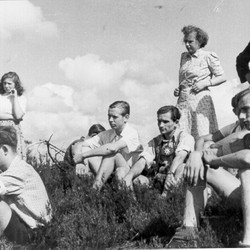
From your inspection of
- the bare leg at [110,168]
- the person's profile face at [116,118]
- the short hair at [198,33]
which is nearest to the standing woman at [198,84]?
the short hair at [198,33]

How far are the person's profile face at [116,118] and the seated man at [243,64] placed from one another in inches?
55.7

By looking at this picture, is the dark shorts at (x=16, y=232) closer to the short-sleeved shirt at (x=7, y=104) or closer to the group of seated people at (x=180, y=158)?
the group of seated people at (x=180, y=158)

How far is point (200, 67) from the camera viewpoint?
17.8ft

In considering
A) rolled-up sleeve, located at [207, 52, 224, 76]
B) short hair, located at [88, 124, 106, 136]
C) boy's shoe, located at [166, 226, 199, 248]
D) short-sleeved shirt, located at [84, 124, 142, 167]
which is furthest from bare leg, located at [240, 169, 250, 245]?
short hair, located at [88, 124, 106, 136]

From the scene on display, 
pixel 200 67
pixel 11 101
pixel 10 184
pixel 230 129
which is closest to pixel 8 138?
pixel 10 184

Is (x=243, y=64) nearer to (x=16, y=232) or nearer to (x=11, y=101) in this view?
(x=16, y=232)

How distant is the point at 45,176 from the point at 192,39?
2.28 metres

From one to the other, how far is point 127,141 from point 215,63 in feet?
4.45

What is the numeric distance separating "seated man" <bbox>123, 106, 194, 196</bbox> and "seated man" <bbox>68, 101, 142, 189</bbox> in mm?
243

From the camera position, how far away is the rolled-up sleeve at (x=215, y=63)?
5.41 m

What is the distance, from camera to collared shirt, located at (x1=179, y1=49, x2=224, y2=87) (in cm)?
541

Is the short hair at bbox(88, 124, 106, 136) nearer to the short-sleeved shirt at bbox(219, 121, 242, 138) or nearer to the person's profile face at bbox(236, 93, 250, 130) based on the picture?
the short-sleeved shirt at bbox(219, 121, 242, 138)

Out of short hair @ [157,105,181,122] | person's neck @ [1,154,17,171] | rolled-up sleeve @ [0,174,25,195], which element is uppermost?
short hair @ [157,105,181,122]

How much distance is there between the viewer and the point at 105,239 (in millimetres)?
3441
